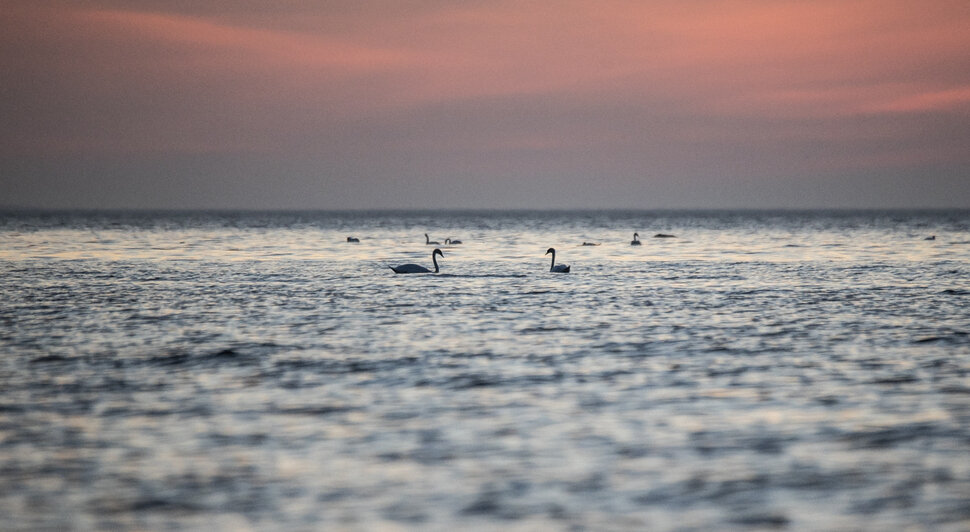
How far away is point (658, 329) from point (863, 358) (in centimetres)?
550

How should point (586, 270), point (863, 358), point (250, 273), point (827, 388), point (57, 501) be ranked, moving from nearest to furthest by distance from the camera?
point (57, 501) < point (827, 388) < point (863, 358) < point (250, 273) < point (586, 270)

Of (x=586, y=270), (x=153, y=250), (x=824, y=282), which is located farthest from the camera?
(x=153, y=250)

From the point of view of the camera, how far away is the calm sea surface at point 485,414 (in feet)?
30.7

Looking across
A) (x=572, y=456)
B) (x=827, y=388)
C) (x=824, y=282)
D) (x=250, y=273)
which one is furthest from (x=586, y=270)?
(x=572, y=456)

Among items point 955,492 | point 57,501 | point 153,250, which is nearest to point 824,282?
point 955,492

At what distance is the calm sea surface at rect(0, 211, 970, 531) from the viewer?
937 centimetres

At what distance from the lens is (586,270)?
1848 inches

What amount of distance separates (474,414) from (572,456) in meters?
2.49

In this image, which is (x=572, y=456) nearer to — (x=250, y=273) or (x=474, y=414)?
(x=474, y=414)

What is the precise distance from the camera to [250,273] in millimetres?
43531

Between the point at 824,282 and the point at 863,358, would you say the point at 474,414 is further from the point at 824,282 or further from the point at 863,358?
the point at 824,282

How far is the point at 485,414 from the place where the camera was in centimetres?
1327

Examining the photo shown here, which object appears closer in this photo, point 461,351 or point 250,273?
point 461,351

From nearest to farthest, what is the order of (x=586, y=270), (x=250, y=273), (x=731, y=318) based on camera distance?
1. (x=731, y=318)
2. (x=250, y=273)
3. (x=586, y=270)
